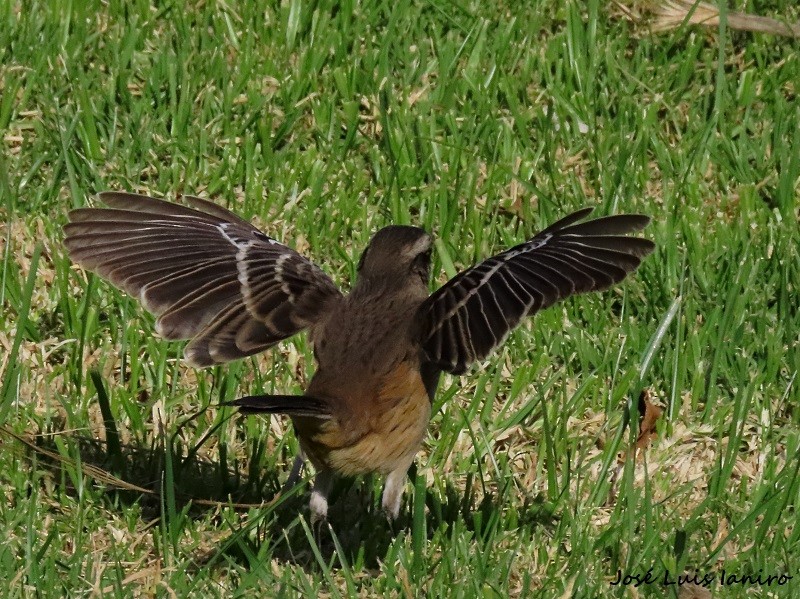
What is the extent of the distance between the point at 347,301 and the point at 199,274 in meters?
0.58

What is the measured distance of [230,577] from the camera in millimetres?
5262

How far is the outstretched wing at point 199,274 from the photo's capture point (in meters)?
5.41

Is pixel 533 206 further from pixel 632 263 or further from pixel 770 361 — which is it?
pixel 632 263

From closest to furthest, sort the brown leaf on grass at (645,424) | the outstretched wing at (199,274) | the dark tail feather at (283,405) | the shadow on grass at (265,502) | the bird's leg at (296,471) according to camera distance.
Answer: the dark tail feather at (283,405), the outstretched wing at (199,274), the shadow on grass at (265,502), the bird's leg at (296,471), the brown leaf on grass at (645,424)

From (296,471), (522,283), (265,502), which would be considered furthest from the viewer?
(265,502)

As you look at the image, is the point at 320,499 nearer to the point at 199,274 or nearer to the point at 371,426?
the point at 371,426

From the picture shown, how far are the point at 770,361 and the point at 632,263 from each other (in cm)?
185

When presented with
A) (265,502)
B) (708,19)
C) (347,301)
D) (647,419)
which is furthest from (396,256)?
(708,19)

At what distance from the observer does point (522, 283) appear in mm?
4898

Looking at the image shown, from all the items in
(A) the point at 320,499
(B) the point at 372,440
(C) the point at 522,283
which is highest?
(C) the point at 522,283

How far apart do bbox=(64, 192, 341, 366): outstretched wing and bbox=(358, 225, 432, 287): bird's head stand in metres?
0.18

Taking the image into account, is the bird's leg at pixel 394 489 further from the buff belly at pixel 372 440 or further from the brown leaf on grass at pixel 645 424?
the brown leaf on grass at pixel 645 424

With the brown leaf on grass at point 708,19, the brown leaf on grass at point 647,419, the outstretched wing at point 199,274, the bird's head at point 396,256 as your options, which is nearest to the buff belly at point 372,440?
the outstretched wing at point 199,274

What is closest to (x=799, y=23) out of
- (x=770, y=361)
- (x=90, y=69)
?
(x=770, y=361)
